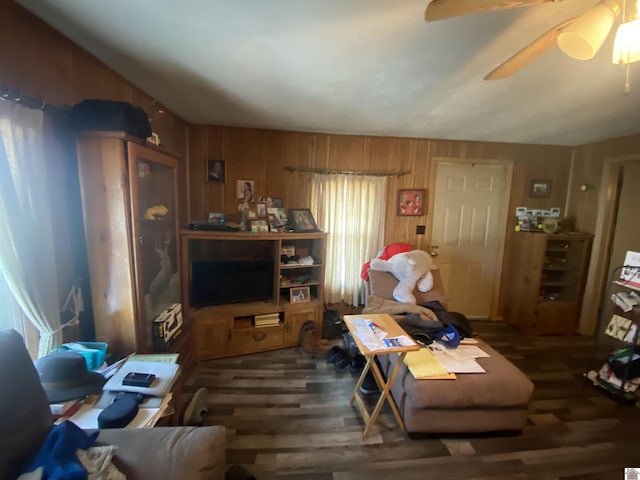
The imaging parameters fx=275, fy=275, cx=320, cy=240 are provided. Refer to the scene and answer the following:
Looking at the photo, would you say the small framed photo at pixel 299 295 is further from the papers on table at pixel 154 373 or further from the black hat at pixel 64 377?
the black hat at pixel 64 377

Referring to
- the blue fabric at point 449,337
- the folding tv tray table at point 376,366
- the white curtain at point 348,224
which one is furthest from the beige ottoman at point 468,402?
the white curtain at point 348,224

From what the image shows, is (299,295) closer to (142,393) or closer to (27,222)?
(142,393)

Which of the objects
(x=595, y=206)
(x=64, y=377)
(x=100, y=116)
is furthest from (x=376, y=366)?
(x=595, y=206)

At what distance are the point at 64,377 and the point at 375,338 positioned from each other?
1.60 metres

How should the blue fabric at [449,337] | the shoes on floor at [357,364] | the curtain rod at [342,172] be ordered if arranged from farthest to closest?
the curtain rod at [342,172]
the shoes on floor at [357,364]
the blue fabric at [449,337]

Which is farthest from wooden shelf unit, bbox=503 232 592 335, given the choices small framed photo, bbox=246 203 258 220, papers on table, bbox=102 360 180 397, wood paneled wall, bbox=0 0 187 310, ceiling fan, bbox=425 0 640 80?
wood paneled wall, bbox=0 0 187 310

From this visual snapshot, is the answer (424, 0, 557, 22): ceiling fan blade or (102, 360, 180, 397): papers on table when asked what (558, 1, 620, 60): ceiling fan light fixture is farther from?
(102, 360, 180, 397): papers on table

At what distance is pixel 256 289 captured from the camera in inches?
112

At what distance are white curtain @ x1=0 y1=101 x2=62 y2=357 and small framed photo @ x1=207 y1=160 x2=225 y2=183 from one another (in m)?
1.69

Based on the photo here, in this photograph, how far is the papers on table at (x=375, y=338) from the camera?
1682 mm

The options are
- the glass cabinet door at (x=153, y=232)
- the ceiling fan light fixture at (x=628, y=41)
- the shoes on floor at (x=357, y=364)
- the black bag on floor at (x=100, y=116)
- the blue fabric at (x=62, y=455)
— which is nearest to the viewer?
the blue fabric at (x=62, y=455)

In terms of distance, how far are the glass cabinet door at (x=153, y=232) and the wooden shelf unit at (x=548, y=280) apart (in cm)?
389

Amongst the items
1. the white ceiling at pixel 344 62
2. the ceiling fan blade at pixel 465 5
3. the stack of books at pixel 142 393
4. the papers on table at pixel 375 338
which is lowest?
the stack of books at pixel 142 393

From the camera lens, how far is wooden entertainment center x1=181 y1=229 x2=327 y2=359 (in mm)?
2619
